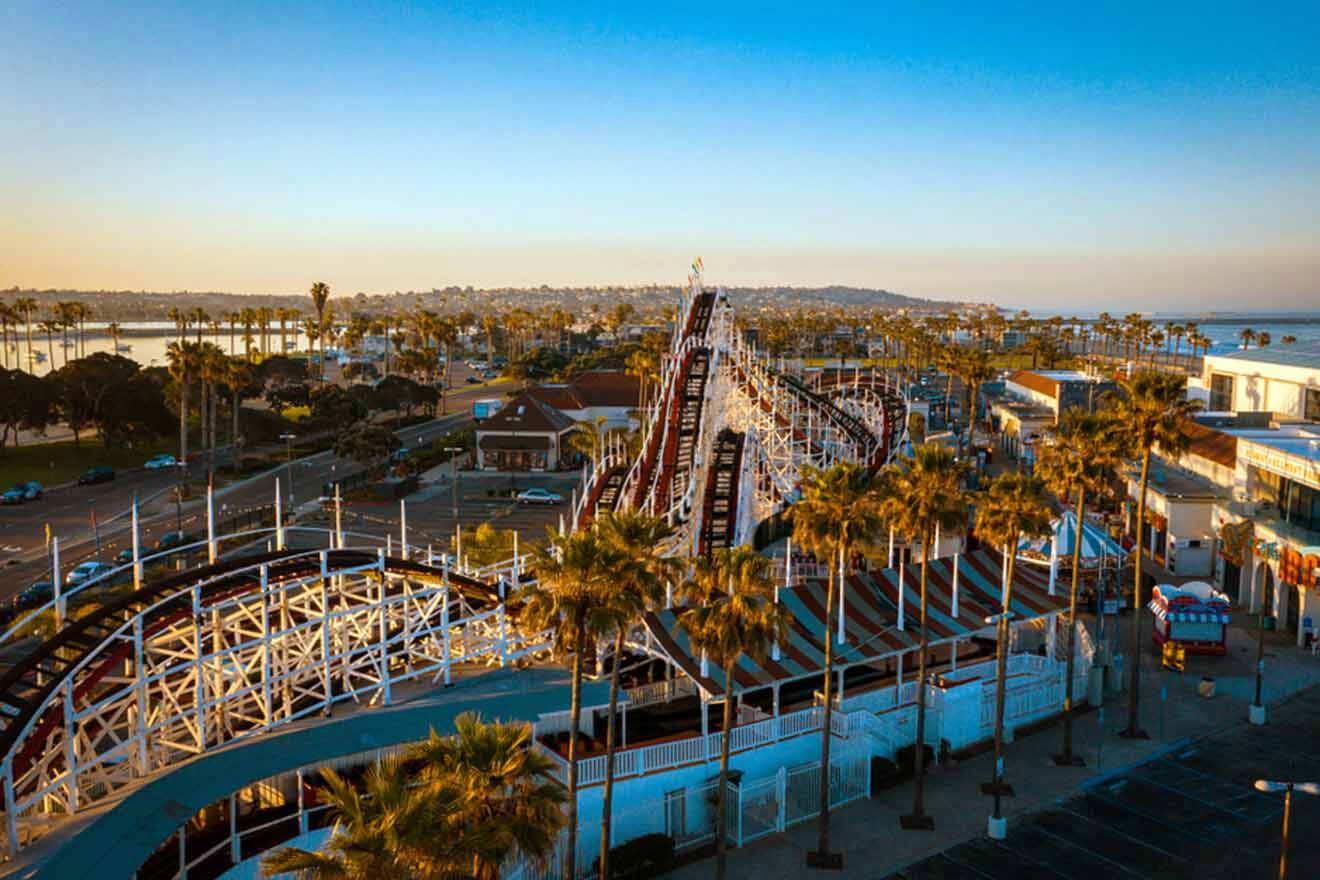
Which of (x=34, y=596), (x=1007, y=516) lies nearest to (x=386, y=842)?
(x=1007, y=516)

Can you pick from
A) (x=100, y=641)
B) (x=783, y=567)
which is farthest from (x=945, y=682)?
(x=100, y=641)

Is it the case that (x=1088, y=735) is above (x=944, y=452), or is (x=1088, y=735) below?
below

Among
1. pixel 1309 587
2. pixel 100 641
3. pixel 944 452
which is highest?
pixel 944 452

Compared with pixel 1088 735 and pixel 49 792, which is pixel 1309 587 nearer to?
pixel 1088 735

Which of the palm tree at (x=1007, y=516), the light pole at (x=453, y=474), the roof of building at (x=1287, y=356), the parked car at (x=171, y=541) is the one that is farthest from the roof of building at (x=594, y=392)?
the palm tree at (x=1007, y=516)

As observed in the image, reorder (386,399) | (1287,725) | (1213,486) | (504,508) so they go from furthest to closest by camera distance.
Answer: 1. (386,399)
2. (504,508)
3. (1213,486)
4. (1287,725)

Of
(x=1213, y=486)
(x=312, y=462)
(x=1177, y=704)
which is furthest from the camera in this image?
(x=312, y=462)

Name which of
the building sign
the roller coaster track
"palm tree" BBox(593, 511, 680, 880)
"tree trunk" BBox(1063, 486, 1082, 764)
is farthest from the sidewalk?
the roller coaster track
